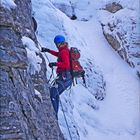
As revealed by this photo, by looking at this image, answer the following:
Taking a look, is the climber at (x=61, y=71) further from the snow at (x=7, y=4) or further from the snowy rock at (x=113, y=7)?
the snowy rock at (x=113, y=7)

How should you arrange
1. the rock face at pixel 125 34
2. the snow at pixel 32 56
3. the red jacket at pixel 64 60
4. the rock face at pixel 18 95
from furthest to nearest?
the rock face at pixel 125 34 → the red jacket at pixel 64 60 → the snow at pixel 32 56 → the rock face at pixel 18 95

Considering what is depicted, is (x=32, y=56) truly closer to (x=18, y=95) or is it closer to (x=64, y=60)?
(x=64, y=60)

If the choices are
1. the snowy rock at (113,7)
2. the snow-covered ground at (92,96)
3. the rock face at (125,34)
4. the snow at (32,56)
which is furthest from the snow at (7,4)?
the snowy rock at (113,7)

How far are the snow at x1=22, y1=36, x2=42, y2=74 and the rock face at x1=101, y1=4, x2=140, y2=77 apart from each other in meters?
9.51

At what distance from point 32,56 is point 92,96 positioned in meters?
7.01

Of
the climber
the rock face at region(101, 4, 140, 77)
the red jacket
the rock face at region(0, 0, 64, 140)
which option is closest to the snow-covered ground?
the rock face at region(101, 4, 140, 77)

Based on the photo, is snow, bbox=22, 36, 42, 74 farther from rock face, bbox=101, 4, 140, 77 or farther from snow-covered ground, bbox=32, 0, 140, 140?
Answer: rock face, bbox=101, 4, 140, 77

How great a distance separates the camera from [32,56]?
762 centimetres

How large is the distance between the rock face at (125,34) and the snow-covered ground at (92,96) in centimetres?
31

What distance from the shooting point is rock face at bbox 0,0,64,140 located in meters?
5.35

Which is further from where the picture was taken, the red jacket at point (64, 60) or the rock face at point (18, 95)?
the red jacket at point (64, 60)

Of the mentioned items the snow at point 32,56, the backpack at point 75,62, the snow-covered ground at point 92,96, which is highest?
the snow at point 32,56

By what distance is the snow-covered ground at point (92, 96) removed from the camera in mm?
12320

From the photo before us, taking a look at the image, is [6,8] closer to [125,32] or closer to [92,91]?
[92,91]
